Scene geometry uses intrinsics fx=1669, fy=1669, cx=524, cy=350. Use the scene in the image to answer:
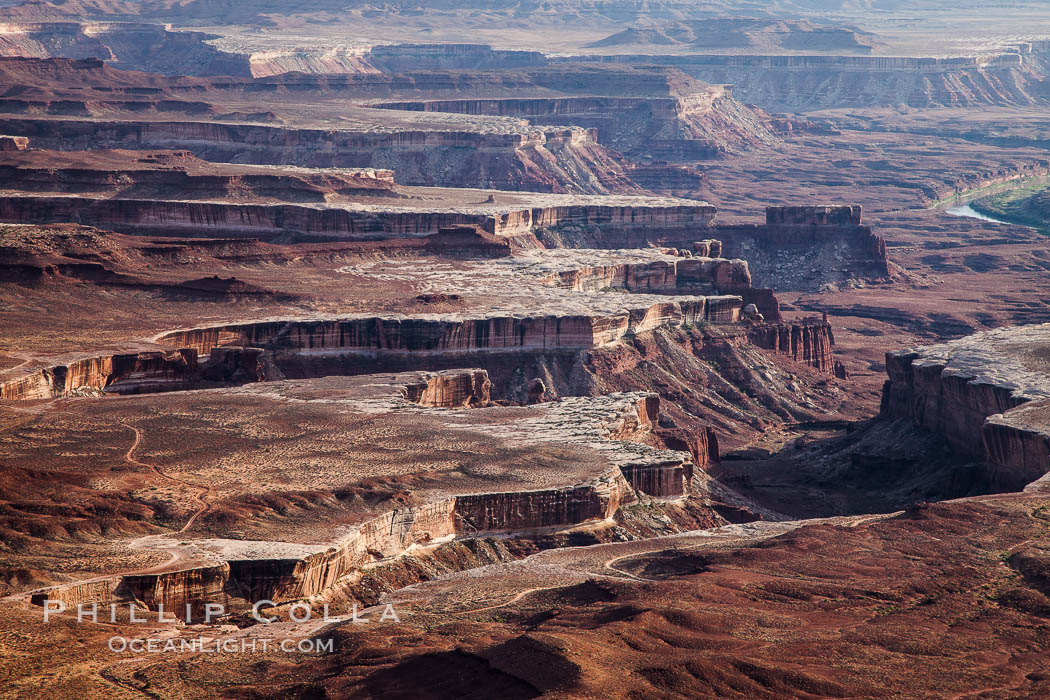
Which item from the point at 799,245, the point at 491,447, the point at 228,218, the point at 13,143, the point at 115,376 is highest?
the point at 13,143

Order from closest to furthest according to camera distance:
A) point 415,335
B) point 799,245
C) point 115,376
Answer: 1. point 115,376
2. point 415,335
3. point 799,245

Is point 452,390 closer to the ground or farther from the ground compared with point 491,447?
closer to the ground

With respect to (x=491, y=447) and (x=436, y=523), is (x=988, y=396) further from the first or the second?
(x=436, y=523)

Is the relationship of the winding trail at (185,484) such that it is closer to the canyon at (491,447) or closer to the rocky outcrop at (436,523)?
the canyon at (491,447)

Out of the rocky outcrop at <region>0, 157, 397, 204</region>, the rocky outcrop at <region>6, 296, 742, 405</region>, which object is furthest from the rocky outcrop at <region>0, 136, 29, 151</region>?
the rocky outcrop at <region>6, 296, 742, 405</region>

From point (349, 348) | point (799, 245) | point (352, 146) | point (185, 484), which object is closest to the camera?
point (185, 484)

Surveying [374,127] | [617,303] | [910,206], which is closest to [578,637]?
[617,303]

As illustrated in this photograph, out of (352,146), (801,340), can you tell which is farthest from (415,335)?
(352,146)

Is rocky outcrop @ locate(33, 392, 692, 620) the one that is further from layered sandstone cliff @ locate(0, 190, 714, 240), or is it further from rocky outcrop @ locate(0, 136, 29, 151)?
rocky outcrop @ locate(0, 136, 29, 151)

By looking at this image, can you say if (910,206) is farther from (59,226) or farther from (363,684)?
(363,684)
